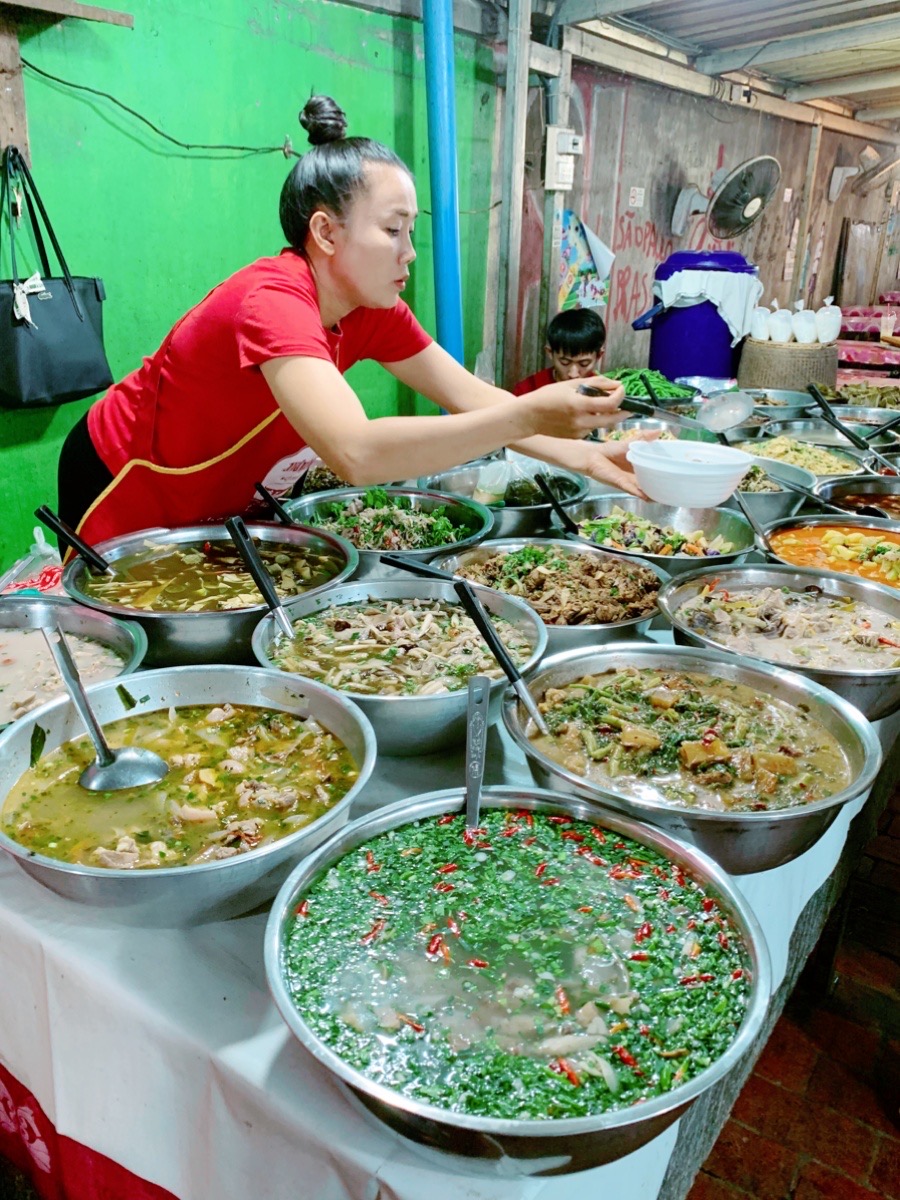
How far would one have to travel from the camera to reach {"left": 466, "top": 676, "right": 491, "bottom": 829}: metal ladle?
1.25m

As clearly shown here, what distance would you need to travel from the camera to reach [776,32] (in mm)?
6426

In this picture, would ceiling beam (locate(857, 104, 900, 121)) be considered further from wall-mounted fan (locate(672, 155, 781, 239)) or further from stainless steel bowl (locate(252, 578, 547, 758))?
stainless steel bowl (locate(252, 578, 547, 758))

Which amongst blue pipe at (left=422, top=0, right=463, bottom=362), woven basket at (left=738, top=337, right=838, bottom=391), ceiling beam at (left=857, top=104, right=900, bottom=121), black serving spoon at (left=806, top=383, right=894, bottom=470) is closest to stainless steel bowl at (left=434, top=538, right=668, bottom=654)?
black serving spoon at (left=806, top=383, right=894, bottom=470)

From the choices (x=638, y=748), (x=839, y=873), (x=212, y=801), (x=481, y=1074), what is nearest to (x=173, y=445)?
(x=212, y=801)

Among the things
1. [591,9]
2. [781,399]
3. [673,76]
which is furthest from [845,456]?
[673,76]

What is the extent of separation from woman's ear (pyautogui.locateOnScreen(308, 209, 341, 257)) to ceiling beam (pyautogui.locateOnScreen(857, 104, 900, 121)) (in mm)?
10846

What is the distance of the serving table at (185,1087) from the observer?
2.97 ft

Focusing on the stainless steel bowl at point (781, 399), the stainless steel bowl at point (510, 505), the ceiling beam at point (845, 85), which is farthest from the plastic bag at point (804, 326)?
the ceiling beam at point (845, 85)

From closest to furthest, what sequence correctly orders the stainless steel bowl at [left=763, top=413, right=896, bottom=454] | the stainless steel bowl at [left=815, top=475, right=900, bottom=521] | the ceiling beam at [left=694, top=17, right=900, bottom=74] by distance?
1. the stainless steel bowl at [left=815, top=475, right=900, bottom=521]
2. the stainless steel bowl at [left=763, top=413, right=896, bottom=454]
3. the ceiling beam at [left=694, top=17, right=900, bottom=74]

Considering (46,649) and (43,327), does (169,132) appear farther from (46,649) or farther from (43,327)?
(46,649)

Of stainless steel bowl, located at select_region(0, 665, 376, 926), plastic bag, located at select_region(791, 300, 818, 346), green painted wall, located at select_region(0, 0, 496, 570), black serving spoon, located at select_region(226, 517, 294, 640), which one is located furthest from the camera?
plastic bag, located at select_region(791, 300, 818, 346)

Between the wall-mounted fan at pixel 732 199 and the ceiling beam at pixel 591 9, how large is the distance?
2.14m

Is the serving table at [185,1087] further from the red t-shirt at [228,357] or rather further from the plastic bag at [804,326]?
the plastic bag at [804,326]

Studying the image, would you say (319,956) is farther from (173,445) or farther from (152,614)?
(173,445)
